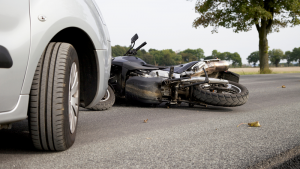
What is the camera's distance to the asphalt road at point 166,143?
2070 mm

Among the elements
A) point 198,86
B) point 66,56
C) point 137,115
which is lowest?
point 137,115

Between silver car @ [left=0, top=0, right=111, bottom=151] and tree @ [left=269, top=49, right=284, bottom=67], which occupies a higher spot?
tree @ [left=269, top=49, right=284, bottom=67]

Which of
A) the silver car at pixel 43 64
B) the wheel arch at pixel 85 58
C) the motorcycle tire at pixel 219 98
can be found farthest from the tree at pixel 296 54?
the silver car at pixel 43 64

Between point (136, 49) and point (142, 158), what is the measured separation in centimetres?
372

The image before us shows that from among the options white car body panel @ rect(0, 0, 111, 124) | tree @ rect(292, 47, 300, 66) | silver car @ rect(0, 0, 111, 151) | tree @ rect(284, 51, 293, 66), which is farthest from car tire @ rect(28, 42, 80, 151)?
tree @ rect(284, 51, 293, 66)

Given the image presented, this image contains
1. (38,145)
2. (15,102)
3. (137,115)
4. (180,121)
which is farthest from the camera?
(137,115)

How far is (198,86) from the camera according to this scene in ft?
15.3

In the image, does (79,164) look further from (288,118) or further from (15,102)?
(288,118)

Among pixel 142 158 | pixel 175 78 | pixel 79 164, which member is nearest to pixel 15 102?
pixel 79 164

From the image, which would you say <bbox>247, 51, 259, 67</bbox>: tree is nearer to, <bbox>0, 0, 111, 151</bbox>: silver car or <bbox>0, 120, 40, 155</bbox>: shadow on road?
<bbox>0, 120, 40, 155</bbox>: shadow on road

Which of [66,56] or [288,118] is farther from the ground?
[66,56]

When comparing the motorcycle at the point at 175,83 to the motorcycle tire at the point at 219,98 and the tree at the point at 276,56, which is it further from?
the tree at the point at 276,56

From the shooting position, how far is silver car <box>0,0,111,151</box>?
5.71 ft

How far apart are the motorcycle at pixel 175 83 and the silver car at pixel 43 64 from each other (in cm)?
225
